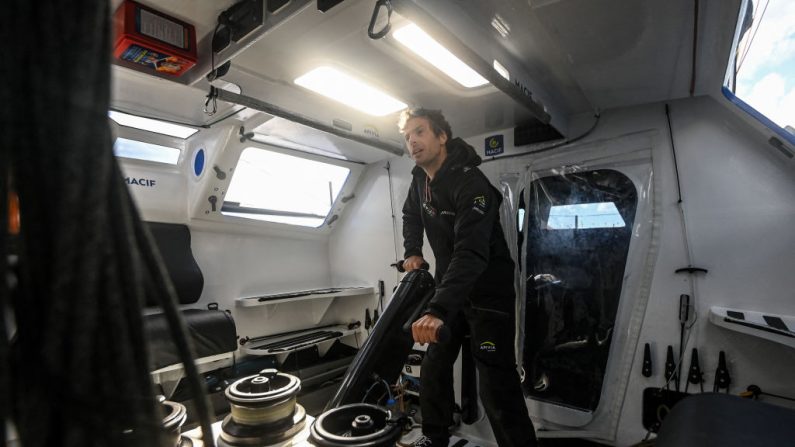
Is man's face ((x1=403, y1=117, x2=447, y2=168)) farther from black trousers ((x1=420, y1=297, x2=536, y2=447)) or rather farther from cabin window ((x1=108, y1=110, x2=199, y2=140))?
cabin window ((x1=108, y1=110, x2=199, y2=140))

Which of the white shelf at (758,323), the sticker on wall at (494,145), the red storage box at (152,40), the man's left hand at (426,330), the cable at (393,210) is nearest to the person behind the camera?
the red storage box at (152,40)

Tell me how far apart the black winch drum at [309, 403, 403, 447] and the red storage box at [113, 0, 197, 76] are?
1694 mm

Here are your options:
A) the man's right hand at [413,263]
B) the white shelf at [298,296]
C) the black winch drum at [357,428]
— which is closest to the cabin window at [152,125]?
the white shelf at [298,296]

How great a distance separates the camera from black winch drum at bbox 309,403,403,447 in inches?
33.0

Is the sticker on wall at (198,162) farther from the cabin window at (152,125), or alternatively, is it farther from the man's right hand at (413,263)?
the man's right hand at (413,263)

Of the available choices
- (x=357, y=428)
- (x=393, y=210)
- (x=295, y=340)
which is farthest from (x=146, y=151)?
(x=357, y=428)

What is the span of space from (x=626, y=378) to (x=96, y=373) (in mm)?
3001

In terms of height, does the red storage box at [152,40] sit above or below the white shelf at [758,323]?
above

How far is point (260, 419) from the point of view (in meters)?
0.95

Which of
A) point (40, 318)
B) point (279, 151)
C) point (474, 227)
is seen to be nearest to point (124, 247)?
point (40, 318)

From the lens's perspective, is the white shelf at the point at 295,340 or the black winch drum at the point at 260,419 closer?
the black winch drum at the point at 260,419

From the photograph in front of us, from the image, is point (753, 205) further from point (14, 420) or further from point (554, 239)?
point (14, 420)

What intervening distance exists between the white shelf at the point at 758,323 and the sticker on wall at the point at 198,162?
402cm

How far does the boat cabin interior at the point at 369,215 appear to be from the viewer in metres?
0.36
